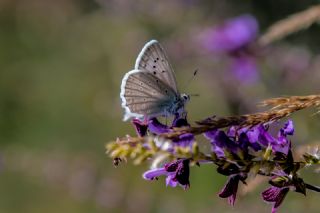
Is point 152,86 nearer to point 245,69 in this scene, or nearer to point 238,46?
point 245,69

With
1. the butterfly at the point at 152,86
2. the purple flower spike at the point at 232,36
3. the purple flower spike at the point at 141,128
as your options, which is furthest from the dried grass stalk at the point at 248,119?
the purple flower spike at the point at 232,36

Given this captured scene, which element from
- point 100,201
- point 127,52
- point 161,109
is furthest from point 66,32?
point 161,109

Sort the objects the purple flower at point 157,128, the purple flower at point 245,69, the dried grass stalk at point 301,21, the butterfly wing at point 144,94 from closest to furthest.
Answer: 1. the purple flower at point 157,128
2. the butterfly wing at point 144,94
3. the dried grass stalk at point 301,21
4. the purple flower at point 245,69

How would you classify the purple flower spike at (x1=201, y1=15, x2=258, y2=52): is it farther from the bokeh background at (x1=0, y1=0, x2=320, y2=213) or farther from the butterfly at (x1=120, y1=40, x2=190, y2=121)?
the butterfly at (x1=120, y1=40, x2=190, y2=121)

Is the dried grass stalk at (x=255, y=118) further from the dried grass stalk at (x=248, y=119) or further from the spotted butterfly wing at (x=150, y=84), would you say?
the spotted butterfly wing at (x=150, y=84)

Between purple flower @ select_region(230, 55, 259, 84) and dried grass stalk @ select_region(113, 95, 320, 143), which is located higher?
purple flower @ select_region(230, 55, 259, 84)

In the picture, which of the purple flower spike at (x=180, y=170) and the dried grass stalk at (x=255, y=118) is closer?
the dried grass stalk at (x=255, y=118)

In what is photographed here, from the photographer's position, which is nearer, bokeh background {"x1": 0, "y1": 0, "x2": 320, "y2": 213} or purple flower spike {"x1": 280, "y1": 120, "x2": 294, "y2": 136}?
purple flower spike {"x1": 280, "y1": 120, "x2": 294, "y2": 136}

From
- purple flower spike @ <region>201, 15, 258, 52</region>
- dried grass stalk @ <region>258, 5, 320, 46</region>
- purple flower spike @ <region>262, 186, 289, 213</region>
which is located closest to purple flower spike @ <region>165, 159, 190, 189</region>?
purple flower spike @ <region>262, 186, 289, 213</region>

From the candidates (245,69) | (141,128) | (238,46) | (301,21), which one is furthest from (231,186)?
(238,46)
